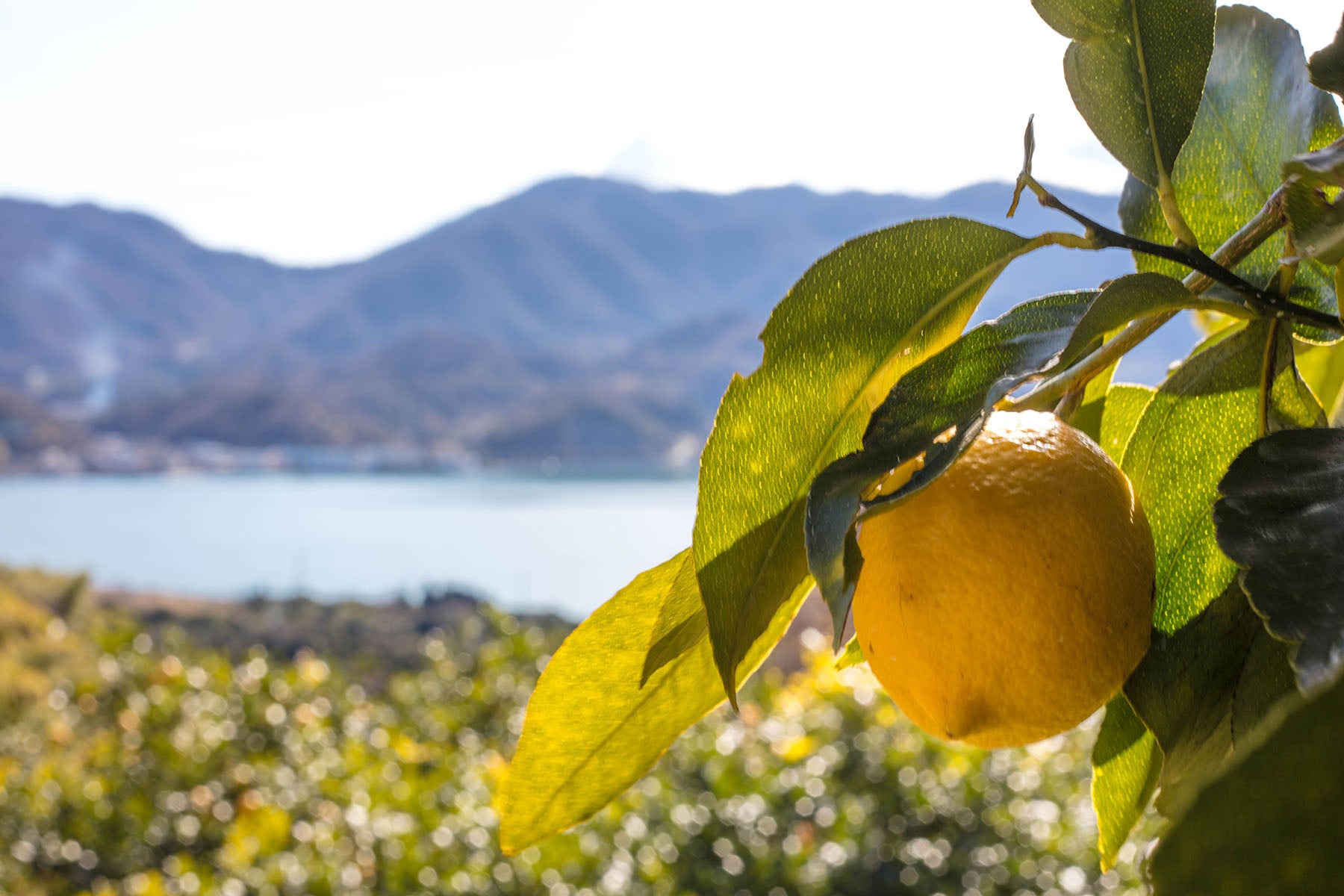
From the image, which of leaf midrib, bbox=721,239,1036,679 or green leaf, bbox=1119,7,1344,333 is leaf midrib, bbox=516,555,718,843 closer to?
leaf midrib, bbox=721,239,1036,679

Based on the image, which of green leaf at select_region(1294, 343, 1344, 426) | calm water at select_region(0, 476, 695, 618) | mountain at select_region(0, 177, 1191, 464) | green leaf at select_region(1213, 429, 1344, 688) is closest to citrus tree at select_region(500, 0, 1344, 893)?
green leaf at select_region(1213, 429, 1344, 688)

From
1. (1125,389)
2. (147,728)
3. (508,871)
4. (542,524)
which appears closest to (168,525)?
(542,524)

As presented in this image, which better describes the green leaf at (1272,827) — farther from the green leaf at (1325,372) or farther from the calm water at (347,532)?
the calm water at (347,532)

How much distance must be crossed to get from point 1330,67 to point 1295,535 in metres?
0.12

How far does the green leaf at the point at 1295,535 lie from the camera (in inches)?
7.1

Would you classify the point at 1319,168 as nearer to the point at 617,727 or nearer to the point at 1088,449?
the point at 1088,449

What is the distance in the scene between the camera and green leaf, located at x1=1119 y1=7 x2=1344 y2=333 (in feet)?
1.01

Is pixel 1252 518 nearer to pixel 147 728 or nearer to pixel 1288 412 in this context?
pixel 1288 412

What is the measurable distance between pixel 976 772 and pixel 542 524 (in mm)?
12686

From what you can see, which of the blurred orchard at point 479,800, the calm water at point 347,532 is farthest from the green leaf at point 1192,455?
the calm water at point 347,532

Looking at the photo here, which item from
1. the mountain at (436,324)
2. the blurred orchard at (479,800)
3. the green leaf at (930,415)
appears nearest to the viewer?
the green leaf at (930,415)

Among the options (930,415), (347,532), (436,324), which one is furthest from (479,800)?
(436,324)

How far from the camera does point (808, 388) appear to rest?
24 centimetres

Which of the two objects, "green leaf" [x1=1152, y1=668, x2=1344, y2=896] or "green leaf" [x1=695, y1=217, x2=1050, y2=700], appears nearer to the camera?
"green leaf" [x1=1152, y1=668, x2=1344, y2=896]
